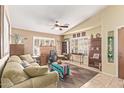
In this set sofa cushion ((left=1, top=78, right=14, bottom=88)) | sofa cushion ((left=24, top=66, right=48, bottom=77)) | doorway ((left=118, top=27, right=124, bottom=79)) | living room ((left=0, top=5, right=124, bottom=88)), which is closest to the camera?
sofa cushion ((left=1, top=78, right=14, bottom=88))

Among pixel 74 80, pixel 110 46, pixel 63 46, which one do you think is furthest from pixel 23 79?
pixel 63 46

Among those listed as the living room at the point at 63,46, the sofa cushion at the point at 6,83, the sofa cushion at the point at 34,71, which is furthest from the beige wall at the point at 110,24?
the sofa cushion at the point at 6,83

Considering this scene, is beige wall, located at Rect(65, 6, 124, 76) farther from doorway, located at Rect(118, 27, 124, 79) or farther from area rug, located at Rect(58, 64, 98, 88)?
area rug, located at Rect(58, 64, 98, 88)

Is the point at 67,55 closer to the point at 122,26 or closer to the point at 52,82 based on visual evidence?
the point at 122,26

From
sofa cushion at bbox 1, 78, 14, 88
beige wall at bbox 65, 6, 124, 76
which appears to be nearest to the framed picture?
beige wall at bbox 65, 6, 124, 76

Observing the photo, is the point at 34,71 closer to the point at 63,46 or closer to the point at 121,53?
the point at 121,53

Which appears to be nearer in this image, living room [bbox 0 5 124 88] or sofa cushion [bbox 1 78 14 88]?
sofa cushion [bbox 1 78 14 88]

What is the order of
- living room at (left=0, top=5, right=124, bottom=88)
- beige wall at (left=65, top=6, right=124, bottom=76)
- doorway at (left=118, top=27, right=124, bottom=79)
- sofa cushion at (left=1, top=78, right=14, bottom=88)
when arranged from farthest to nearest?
beige wall at (left=65, top=6, right=124, bottom=76) < doorway at (left=118, top=27, right=124, bottom=79) < living room at (left=0, top=5, right=124, bottom=88) < sofa cushion at (left=1, top=78, right=14, bottom=88)

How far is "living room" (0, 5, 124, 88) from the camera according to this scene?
7.61 ft

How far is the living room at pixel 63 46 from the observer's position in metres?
2.32

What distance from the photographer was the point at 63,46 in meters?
10.4

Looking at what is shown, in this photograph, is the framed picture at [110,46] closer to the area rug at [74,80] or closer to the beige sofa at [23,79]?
the area rug at [74,80]

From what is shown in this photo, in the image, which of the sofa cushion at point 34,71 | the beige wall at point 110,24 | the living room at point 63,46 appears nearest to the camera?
the sofa cushion at point 34,71
